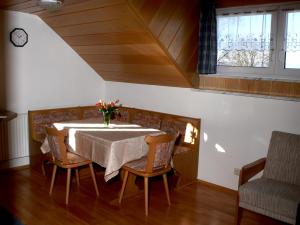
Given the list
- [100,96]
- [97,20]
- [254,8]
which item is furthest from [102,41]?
[254,8]

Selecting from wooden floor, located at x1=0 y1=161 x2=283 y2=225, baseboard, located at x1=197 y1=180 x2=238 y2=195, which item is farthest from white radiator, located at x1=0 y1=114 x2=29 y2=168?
baseboard, located at x1=197 y1=180 x2=238 y2=195

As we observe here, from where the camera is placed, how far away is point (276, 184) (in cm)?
310

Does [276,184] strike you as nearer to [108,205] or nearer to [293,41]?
[293,41]

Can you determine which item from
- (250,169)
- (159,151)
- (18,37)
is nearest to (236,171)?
(250,169)

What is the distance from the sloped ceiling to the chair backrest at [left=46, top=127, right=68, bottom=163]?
127cm

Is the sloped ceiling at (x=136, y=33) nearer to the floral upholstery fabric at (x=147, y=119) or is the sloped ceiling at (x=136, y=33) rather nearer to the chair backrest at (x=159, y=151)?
the floral upholstery fabric at (x=147, y=119)

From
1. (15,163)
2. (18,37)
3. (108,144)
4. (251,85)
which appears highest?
(18,37)

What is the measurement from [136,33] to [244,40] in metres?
1.24

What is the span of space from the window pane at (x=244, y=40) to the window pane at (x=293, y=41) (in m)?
0.20

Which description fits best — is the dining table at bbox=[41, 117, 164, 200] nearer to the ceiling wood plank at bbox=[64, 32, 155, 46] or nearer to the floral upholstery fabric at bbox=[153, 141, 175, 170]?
the floral upholstery fabric at bbox=[153, 141, 175, 170]

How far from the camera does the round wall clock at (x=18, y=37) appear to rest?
4340mm

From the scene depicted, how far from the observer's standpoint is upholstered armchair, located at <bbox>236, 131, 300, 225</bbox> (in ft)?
9.14

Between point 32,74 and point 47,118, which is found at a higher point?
point 32,74

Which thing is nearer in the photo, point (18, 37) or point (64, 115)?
point (18, 37)
